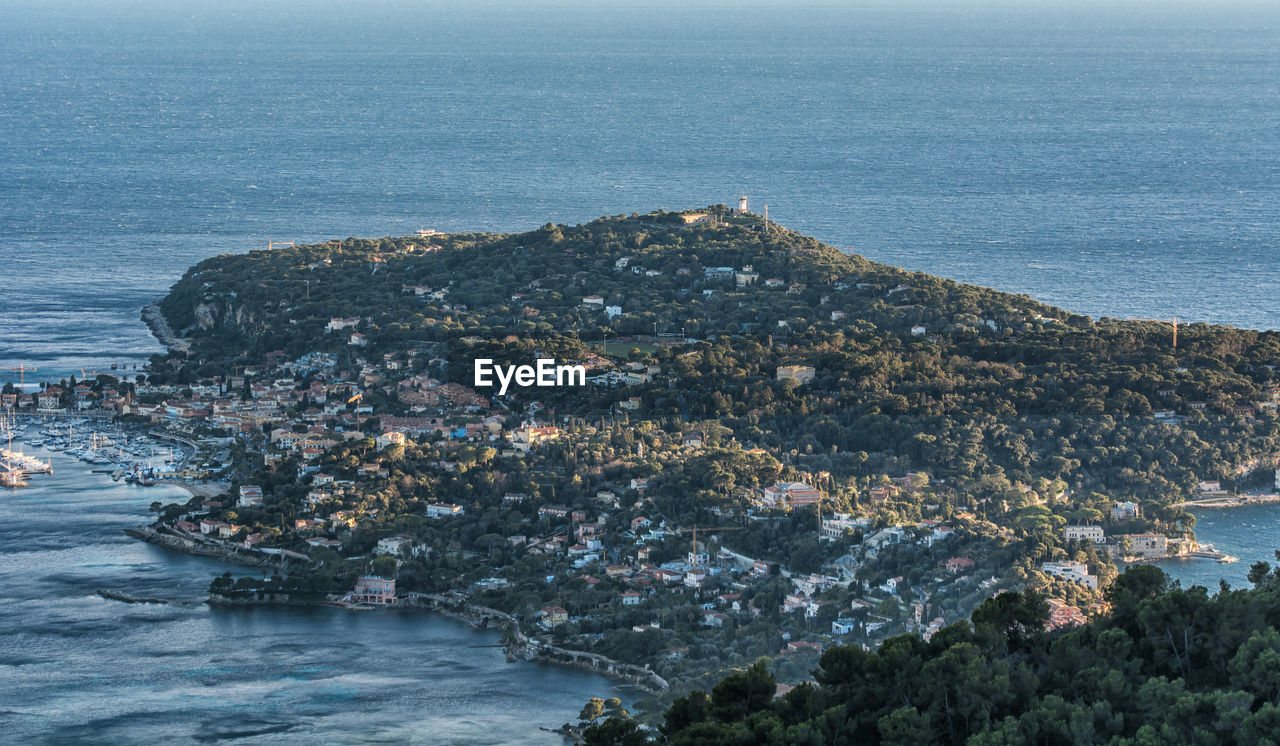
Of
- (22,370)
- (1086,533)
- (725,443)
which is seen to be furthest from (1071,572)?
(22,370)

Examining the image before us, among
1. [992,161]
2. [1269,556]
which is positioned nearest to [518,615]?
[1269,556]

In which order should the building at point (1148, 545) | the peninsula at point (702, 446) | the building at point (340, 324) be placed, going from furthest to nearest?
1. the building at point (340, 324)
2. the building at point (1148, 545)
3. the peninsula at point (702, 446)

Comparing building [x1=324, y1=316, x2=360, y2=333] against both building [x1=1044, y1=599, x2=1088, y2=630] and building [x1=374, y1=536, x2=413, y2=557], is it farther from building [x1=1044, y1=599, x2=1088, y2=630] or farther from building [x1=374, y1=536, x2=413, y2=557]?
building [x1=1044, y1=599, x2=1088, y2=630]

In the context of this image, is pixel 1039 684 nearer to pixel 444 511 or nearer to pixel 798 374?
pixel 444 511

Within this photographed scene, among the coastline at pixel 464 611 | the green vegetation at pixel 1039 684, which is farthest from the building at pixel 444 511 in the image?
the green vegetation at pixel 1039 684

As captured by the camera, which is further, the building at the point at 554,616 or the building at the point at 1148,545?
the building at the point at 1148,545

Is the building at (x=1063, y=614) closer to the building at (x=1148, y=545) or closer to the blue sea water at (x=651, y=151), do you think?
the building at (x=1148, y=545)
